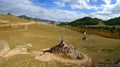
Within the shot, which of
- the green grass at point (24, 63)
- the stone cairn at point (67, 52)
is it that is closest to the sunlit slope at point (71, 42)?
the stone cairn at point (67, 52)

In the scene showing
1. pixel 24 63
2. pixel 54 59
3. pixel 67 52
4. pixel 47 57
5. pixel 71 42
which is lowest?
pixel 71 42

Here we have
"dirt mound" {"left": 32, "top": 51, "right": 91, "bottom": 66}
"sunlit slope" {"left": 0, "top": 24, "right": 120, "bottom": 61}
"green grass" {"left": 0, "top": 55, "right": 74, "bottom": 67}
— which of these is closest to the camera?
"green grass" {"left": 0, "top": 55, "right": 74, "bottom": 67}

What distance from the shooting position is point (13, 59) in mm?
28516

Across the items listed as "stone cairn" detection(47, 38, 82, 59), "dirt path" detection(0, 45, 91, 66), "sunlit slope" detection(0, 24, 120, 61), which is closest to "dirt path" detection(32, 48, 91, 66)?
"dirt path" detection(0, 45, 91, 66)

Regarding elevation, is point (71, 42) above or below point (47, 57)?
below

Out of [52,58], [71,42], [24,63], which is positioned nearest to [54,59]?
[52,58]

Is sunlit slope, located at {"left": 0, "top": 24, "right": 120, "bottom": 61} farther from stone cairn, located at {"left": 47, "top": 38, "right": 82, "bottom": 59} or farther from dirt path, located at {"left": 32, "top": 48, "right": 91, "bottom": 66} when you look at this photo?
dirt path, located at {"left": 32, "top": 48, "right": 91, "bottom": 66}

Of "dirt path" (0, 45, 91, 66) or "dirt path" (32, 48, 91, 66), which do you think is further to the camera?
"dirt path" (32, 48, 91, 66)

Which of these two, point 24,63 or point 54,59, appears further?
point 54,59

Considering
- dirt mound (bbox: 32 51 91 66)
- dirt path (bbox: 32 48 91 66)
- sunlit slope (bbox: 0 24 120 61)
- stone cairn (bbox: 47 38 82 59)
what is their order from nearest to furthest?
dirt mound (bbox: 32 51 91 66) → dirt path (bbox: 32 48 91 66) → stone cairn (bbox: 47 38 82 59) → sunlit slope (bbox: 0 24 120 61)

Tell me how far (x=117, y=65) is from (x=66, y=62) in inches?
272

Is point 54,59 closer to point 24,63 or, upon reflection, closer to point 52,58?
point 52,58

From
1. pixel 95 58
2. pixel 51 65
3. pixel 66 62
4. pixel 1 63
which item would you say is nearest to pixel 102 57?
pixel 95 58

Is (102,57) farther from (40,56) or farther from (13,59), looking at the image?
(13,59)
